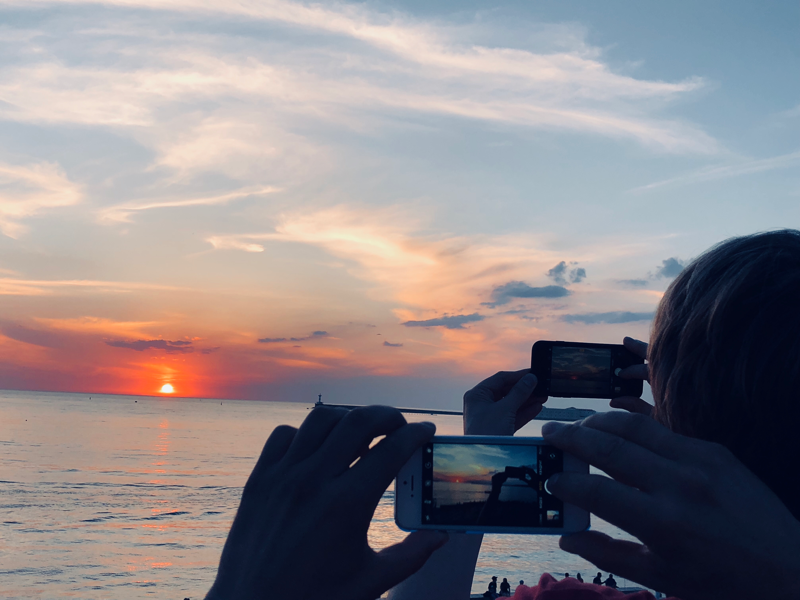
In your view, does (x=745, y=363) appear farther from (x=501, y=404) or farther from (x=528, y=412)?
(x=528, y=412)

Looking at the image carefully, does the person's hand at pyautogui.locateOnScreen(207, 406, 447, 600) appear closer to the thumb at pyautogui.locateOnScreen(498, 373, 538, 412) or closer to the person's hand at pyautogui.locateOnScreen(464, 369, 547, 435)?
the person's hand at pyautogui.locateOnScreen(464, 369, 547, 435)

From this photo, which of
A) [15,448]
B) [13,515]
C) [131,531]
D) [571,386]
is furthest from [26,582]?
[15,448]

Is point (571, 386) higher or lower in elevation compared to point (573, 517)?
higher

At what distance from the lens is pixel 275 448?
124 centimetres

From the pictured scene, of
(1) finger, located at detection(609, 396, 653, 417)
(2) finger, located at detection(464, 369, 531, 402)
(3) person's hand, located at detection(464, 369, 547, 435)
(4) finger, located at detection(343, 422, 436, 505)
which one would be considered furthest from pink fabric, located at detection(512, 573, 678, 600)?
(1) finger, located at detection(609, 396, 653, 417)

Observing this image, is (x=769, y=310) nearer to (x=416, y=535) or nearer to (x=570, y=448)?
(x=570, y=448)

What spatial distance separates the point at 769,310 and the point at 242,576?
131 cm

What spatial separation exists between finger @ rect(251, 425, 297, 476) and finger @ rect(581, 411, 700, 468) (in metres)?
0.68

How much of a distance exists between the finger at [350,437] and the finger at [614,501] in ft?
1.33

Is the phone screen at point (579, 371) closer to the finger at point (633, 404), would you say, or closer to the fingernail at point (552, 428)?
the finger at point (633, 404)

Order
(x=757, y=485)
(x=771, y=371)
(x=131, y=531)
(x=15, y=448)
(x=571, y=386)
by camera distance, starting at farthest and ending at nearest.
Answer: (x=15, y=448)
(x=131, y=531)
(x=571, y=386)
(x=771, y=371)
(x=757, y=485)

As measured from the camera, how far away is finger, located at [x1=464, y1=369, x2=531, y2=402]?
280 cm

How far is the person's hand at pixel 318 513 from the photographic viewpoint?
109 centimetres

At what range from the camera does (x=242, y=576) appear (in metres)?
1.09
